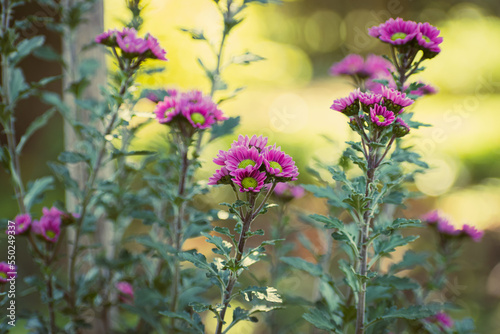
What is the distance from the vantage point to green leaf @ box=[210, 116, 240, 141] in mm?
1326

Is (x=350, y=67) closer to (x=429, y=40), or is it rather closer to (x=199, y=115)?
(x=429, y=40)

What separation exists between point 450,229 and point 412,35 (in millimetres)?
704

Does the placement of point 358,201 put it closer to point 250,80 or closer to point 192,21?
point 192,21

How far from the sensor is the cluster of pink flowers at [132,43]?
1055mm

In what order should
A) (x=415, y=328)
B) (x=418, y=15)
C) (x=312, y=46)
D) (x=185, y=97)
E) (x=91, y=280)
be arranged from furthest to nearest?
1. (x=312, y=46)
2. (x=418, y=15)
3. (x=91, y=280)
4. (x=415, y=328)
5. (x=185, y=97)

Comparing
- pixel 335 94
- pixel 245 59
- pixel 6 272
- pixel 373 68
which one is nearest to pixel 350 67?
pixel 373 68

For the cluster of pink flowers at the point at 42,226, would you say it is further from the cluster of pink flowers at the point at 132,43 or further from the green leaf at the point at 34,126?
the cluster of pink flowers at the point at 132,43

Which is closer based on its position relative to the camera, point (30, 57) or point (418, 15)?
point (30, 57)

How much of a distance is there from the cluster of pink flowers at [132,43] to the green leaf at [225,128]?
299mm

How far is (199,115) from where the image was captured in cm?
106

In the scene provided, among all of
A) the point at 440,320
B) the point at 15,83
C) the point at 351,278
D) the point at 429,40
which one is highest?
the point at 429,40

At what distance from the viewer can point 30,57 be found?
3.16 metres

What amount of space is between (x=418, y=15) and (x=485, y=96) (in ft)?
4.82

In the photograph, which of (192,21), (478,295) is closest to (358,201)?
(478,295)
